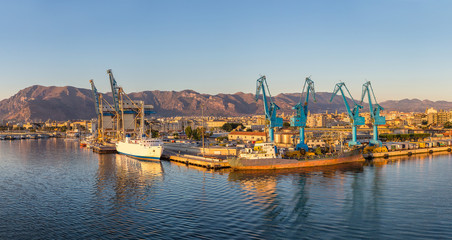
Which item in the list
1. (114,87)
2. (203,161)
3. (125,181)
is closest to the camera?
(125,181)

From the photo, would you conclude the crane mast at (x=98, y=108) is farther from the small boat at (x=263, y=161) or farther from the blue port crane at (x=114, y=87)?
the small boat at (x=263, y=161)

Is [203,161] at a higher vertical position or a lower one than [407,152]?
higher

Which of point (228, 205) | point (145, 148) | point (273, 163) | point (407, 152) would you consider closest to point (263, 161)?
point (273, 163)

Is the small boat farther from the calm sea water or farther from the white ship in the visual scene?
the white ship

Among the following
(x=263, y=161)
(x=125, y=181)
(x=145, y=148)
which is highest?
(x=145, y=148)

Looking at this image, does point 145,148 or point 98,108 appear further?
point 98,108

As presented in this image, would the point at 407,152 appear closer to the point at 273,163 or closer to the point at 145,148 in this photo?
the point at 273,163

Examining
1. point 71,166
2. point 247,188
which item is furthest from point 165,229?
point 71,166

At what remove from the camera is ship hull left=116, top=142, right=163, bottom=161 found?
194 feet

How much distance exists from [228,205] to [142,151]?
122ft

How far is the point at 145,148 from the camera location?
60781 millimetres

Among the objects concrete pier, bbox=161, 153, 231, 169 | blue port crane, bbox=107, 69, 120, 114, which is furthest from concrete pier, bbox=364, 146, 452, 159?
blue port crane, bbox=107, 69, 120, 114

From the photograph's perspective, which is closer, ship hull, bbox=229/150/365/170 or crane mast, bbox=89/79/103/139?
ship hull, bbox=229/150/365/170

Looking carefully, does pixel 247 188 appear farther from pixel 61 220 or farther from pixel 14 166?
pixel 14 166
